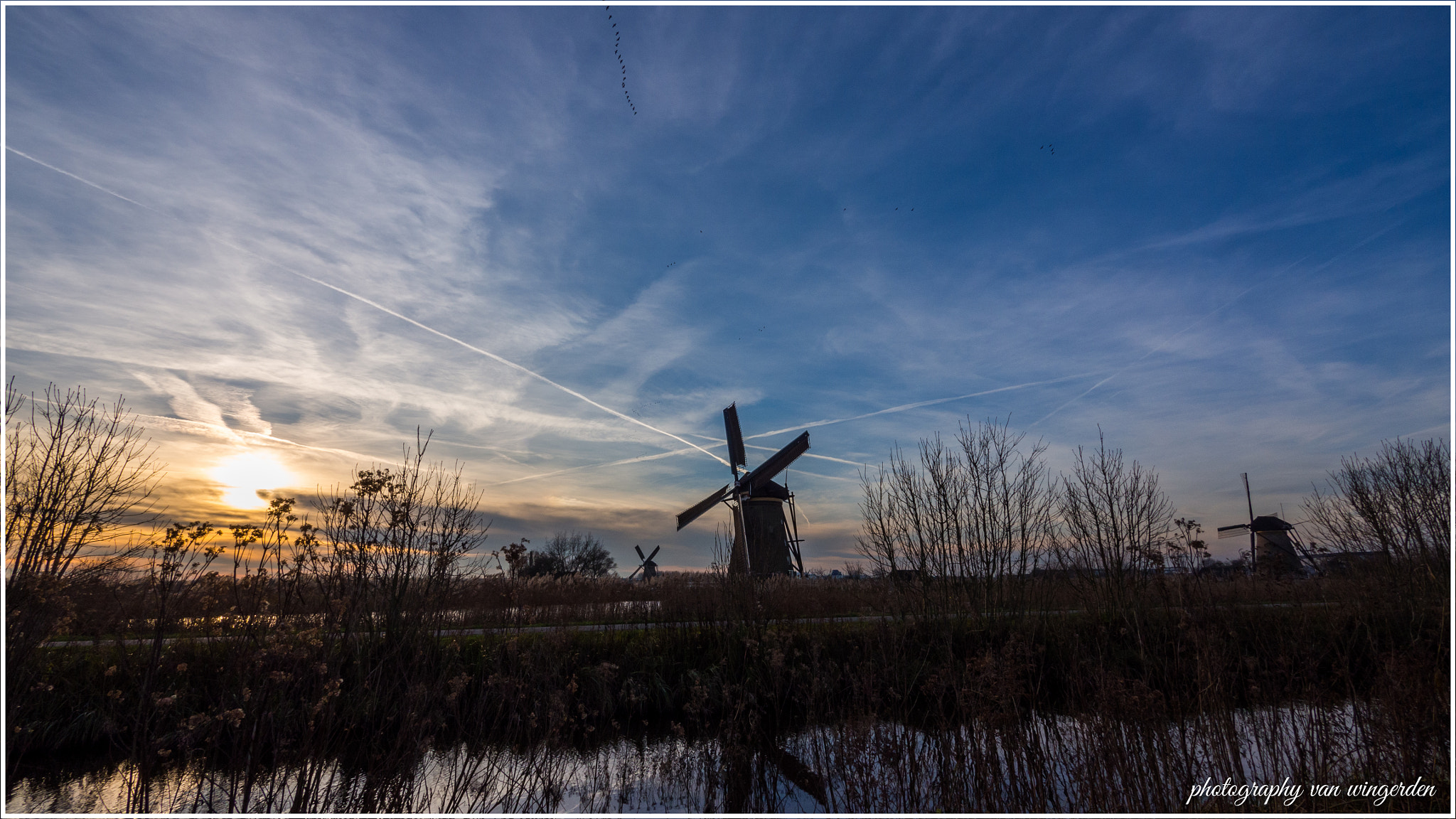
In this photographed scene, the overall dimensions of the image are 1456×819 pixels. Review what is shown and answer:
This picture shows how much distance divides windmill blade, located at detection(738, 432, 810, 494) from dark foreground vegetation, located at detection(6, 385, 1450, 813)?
12686mm

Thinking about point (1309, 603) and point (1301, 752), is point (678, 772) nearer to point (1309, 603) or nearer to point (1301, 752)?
point (1301, 752)

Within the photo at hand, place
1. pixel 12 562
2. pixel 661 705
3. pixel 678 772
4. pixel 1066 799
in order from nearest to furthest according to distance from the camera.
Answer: pixel 1066 799
pixel 12 562
pixel 678 772
pixel 661 705

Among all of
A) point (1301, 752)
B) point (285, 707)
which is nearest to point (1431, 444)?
point (1301, 752)

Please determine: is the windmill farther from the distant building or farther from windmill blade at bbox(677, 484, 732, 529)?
the distant building

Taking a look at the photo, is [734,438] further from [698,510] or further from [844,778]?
[844,778]

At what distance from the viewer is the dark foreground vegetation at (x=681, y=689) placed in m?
6.52

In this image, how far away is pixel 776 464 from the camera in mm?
30547

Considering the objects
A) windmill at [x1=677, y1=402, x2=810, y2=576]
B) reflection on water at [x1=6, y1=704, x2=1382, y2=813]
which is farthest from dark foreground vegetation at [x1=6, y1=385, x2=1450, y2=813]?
windmill at [x1=677, y1=402, x2=810, y2=576]

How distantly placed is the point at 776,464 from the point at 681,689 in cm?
1860

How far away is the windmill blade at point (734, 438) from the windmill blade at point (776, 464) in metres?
1.76

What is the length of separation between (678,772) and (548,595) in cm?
796

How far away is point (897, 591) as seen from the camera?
558 inches

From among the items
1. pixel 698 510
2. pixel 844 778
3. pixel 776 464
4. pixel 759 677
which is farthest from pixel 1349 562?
pixel 698 510

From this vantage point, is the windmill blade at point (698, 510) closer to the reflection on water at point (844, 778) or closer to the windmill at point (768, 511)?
the windmill at point (768, 511)
